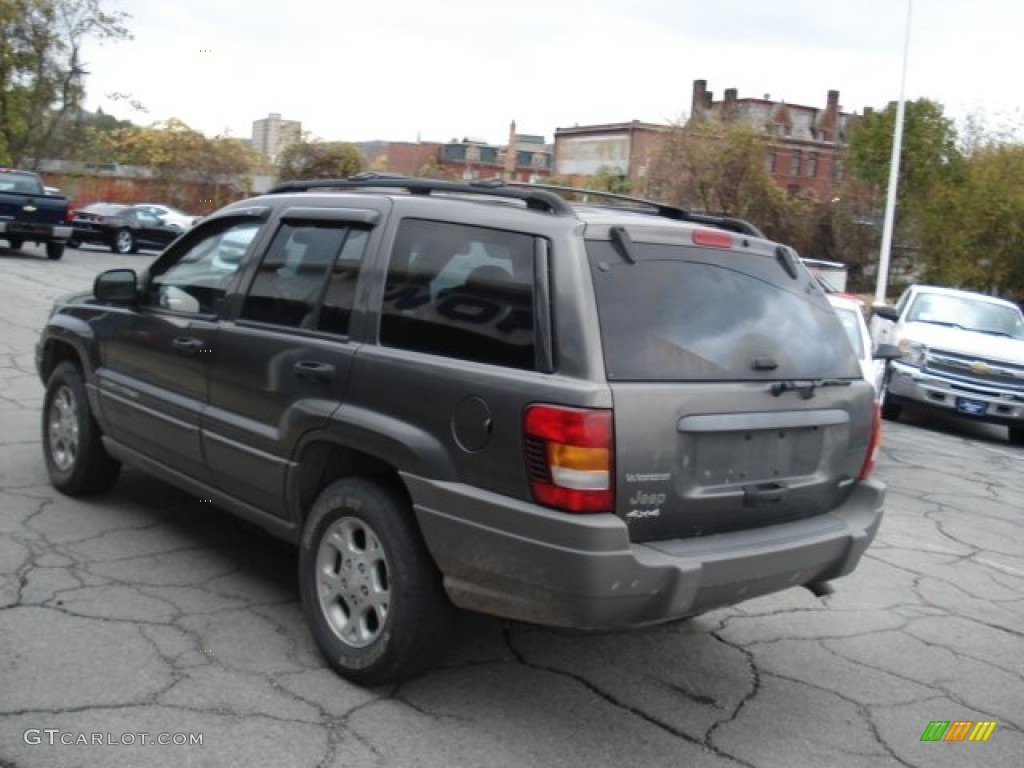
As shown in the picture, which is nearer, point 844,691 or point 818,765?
point 818,765

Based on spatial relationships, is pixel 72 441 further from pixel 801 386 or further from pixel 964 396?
pixel 964 396

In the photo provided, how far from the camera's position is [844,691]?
173 inches

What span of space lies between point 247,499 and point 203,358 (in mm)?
690

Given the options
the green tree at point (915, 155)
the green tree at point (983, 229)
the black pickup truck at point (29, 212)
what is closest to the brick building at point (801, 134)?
the green tree at point (915, 155)

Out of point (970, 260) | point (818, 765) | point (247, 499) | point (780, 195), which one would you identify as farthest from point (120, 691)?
point (780, 195)

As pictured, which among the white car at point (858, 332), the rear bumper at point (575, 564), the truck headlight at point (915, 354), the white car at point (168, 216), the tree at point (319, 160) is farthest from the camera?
the tree at point (319, 160)

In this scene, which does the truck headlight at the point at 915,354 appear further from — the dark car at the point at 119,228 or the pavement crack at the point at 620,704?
the dark car at the point at 119,228

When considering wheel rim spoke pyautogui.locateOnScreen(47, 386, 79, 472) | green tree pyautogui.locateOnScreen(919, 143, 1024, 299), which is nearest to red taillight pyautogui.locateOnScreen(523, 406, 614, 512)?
wheel rim spoke pyautogui.locateOnScreen(47, 386, 79, 472)

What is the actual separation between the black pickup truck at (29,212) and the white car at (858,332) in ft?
57.8

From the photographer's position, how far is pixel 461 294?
152 inches

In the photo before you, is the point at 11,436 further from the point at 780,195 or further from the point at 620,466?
the point at 780,195

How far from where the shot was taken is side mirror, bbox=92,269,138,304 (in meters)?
5.48

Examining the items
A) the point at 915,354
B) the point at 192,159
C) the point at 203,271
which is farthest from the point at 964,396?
the point at 192,159

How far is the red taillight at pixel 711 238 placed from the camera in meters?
4.02
